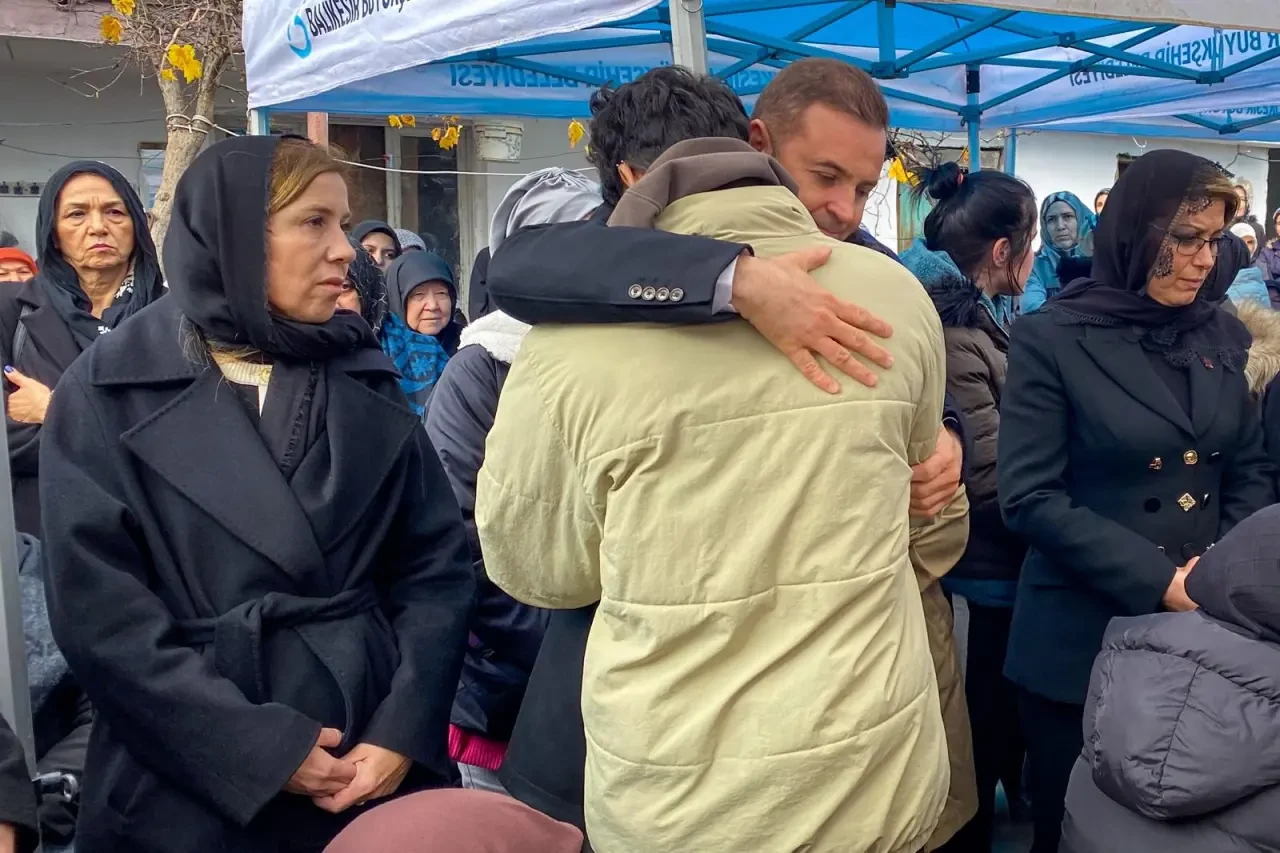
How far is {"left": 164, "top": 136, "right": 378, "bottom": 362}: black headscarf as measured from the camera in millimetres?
1637

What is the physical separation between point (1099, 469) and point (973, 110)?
13.4ft

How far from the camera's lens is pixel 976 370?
7.97 feet

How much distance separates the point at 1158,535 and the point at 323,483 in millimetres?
1609

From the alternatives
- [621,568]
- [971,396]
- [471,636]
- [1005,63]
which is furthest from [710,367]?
[1005,63]

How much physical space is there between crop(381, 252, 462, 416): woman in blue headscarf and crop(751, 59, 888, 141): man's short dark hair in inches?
103

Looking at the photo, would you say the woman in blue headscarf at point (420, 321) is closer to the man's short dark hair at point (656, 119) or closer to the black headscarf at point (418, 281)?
the black headscarf at point (418, 281)

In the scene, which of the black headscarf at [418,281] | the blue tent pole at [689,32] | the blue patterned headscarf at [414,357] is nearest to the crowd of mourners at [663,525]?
the blue tent pole at [689,32]

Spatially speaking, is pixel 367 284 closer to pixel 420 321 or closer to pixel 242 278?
pixel 420 321

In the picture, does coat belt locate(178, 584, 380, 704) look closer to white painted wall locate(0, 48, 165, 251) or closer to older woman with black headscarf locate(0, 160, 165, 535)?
older woman with black headscarf locate(0, 160, 165, 535)

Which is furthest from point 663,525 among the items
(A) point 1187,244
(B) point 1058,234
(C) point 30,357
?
(B) point 1058,234

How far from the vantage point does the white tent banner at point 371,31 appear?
2559mm

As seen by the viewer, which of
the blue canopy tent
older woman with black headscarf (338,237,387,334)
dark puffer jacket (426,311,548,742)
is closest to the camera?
dark puffer jacket (426,311,548,742)

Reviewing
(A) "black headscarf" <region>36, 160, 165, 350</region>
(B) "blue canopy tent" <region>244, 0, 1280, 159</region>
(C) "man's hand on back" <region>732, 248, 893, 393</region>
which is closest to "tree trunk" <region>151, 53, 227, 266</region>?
(B) "blue canopy tent" <region>244, 0, 1280, 159</region>

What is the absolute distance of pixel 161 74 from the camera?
7.15 metres
